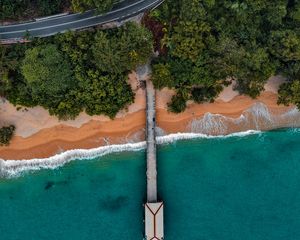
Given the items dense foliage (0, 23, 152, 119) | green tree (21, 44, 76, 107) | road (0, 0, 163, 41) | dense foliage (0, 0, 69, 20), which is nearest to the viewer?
green tree (21, 44, 76, 107)

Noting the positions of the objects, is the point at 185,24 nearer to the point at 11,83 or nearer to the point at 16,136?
the point at 11,83

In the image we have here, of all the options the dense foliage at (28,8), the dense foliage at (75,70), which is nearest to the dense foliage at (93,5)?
the dense foliage at (75,70)

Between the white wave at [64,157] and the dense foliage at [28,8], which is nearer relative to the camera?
the dense foliage at [28,8]

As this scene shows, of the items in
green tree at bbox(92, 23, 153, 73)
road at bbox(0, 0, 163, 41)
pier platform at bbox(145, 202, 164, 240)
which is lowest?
pier platform at bbox(145, 202, 164, 240)

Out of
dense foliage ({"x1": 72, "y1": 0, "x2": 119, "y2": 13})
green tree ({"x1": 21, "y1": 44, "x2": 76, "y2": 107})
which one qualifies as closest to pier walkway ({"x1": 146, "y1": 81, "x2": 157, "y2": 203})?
green tree ({"x1": 21, "y1": 44, "x2": 76, "y2": 107})

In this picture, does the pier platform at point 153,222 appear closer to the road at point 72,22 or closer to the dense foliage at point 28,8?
the road at point 72,22

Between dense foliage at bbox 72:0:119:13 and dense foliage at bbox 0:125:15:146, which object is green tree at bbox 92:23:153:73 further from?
dense foliage at bbox 0:125:15:146

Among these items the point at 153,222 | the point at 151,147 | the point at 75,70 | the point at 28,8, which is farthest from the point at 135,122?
the point at 28,8
